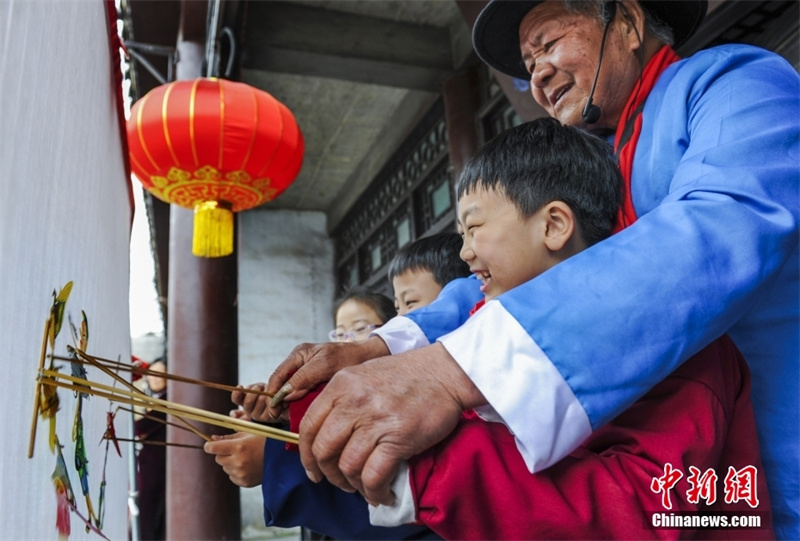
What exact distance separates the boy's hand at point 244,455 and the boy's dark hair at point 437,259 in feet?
3.75

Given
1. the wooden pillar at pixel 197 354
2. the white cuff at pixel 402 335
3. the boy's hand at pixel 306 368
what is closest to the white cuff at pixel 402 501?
the boy's hand at pixel 306 368

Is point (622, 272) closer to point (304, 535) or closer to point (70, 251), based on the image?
point (70, 251)

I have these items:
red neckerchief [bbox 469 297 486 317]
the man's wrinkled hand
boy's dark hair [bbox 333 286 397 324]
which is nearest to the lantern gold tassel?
boy's dark hair [bbox 333 286 397 324]

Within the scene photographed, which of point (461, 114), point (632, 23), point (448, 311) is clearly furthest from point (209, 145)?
point (632, 23)

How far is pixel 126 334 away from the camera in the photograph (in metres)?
1.51

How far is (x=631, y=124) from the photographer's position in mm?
1166

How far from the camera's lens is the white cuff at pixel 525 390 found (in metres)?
0.68

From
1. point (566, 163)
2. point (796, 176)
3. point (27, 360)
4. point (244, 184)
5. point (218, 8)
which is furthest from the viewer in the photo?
point (218, 8)

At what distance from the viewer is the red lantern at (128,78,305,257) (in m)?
2.95

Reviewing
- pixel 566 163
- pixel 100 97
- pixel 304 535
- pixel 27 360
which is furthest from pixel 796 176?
pixel 304 535

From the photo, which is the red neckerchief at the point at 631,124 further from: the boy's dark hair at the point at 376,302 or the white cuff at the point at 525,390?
the boy's dark hair at the point at 376,302

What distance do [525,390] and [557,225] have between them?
1.16 feet

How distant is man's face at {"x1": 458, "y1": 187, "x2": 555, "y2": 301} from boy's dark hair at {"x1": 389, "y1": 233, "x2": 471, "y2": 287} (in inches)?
42.1

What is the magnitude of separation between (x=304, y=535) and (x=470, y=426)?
8.19 ft
